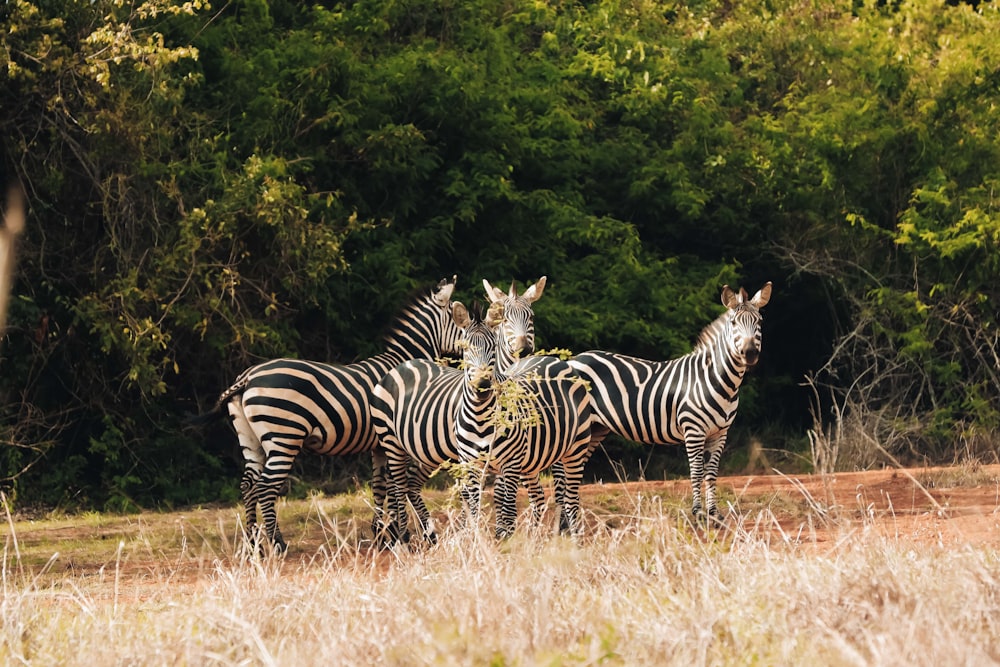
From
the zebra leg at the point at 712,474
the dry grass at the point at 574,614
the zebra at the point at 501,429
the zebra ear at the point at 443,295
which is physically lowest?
the zebra leg at the point at 712,474

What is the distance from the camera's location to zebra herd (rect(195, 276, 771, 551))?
358 inches

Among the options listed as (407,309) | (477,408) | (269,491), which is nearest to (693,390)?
(407,309)

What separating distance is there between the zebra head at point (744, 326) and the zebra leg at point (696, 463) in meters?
0.76

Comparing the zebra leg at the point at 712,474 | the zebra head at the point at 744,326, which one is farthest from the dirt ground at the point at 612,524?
the zebra head at the point at 744,326

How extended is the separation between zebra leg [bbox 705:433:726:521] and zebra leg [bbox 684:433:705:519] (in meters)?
0.07

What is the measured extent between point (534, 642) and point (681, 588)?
1129 mm

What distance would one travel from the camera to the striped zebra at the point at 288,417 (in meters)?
10.3

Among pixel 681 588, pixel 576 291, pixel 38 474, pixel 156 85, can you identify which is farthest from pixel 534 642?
pixel 576 291

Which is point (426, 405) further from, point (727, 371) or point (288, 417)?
point (727, 371)

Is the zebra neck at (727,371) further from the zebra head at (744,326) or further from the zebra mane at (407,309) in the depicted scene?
the zebra mane at (407,309)

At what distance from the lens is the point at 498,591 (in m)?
5.41

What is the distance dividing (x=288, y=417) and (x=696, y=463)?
10.9 ft

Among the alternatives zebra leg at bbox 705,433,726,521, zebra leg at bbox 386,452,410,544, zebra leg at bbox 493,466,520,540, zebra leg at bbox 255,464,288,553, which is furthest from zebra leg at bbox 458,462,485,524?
zebra leg at bbox 705,433,726,521

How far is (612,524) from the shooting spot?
1026 cm
